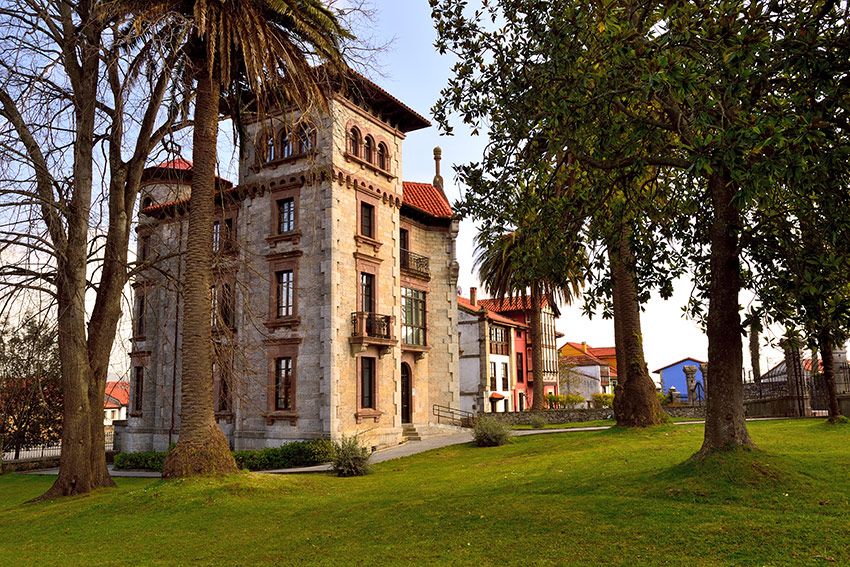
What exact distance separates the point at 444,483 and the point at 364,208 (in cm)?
1678

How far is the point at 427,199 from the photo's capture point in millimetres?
35656

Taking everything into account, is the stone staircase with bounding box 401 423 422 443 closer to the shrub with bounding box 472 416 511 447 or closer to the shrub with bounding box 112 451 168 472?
the shrub with bounding box 472 416 511 447

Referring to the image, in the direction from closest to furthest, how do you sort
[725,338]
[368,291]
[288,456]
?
[725,338], [288,456], [368,291]

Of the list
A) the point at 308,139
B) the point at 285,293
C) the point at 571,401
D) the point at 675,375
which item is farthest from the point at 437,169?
the point at 675,375

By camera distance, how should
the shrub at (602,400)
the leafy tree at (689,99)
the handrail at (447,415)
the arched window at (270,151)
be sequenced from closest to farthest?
the leafy tree at (689,99), the arched window at (270,151), the handrail at (447,415), the shrub at (602,400)

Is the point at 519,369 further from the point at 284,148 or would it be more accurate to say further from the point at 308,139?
the point at 308,139

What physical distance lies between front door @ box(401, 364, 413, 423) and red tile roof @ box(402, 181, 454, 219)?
810cm

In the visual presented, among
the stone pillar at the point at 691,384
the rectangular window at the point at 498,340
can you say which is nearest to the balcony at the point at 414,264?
the stone pillar at the point at 691,384

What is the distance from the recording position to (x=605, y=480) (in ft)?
37.8

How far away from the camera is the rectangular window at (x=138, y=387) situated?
3241 centimetres

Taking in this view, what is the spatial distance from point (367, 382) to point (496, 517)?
18.0 metres

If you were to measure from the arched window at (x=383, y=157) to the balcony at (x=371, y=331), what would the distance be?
277 inches

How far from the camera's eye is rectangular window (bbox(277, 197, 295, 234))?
27562 mm

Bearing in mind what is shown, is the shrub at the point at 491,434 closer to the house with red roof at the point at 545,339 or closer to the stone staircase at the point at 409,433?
the stone staircase at the point at 409,433
